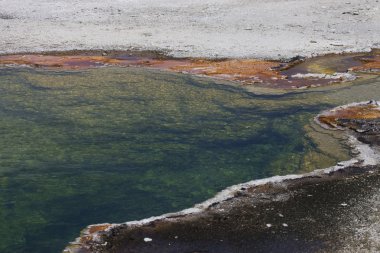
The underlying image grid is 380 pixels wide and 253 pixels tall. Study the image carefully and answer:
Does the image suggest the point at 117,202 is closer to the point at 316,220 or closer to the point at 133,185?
the point at 133,185

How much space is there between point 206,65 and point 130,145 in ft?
12.6

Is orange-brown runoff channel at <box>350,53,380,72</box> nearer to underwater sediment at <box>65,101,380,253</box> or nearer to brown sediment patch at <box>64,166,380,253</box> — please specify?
underwater sediment at <box>65,101,380,253</box>

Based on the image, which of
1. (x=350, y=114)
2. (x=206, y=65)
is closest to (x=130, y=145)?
(x=350, y=114)

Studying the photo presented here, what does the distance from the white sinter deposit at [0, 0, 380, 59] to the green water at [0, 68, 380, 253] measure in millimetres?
1998

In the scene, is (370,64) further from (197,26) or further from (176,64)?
(197,26)

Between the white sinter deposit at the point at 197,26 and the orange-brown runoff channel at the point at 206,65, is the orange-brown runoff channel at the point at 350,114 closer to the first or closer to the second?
the orange-brown runoff channel at the point at 206,65

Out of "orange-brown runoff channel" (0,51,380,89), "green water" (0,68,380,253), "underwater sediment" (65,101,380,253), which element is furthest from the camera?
"orange-brown runoff channel" (0,51,380,89)

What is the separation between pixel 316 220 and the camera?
4625 millimetres

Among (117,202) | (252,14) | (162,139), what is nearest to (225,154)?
(162,139)

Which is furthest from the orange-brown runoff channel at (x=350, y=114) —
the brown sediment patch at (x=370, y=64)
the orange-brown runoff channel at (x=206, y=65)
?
the brown sediment patch at (x=370, y=64)

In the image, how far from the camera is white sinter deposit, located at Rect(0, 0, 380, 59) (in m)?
10.9

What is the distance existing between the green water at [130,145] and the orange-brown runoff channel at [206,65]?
0.49 metres

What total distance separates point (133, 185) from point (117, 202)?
1.27ft

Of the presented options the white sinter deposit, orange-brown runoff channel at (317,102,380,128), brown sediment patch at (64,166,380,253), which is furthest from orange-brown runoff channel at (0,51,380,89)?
brown sediment patch at (64,166,380,253)
